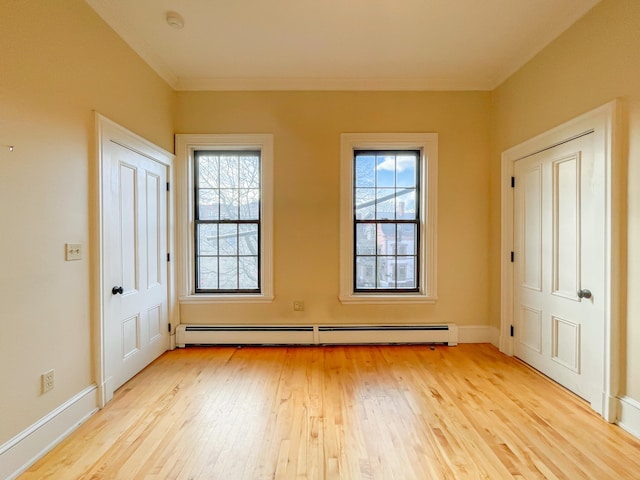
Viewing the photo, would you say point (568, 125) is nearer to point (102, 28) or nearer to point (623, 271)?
point (623, 271)

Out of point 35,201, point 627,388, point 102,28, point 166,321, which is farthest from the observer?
point 166,321

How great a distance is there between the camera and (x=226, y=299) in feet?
11.0

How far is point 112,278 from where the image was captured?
232 cm

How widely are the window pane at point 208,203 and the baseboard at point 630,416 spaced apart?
377 centimetres

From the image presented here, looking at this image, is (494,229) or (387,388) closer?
(387,388)

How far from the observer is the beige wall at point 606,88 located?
1.88 metres

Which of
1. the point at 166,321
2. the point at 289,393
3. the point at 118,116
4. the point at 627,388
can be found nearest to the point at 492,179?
the point at 627,388

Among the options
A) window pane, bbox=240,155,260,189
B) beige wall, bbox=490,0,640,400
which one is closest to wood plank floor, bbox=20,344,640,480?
beige wall, bbox=490,0,640,400

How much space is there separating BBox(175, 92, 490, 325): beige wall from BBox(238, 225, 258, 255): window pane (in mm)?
296

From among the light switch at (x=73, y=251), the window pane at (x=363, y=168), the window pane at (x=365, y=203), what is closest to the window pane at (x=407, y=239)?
the window pane at (x=365, y=203)

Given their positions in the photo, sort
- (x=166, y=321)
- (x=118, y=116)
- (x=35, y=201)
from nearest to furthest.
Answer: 1. (x=35, y=201)
2. (x=118, y=116)
3. (x=166, y=321)

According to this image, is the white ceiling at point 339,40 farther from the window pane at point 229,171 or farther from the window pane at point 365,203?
the window pane at point 365,203

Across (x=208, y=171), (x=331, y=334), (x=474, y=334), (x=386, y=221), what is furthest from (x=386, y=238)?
(x=208, y=171)

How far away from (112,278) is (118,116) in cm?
131
